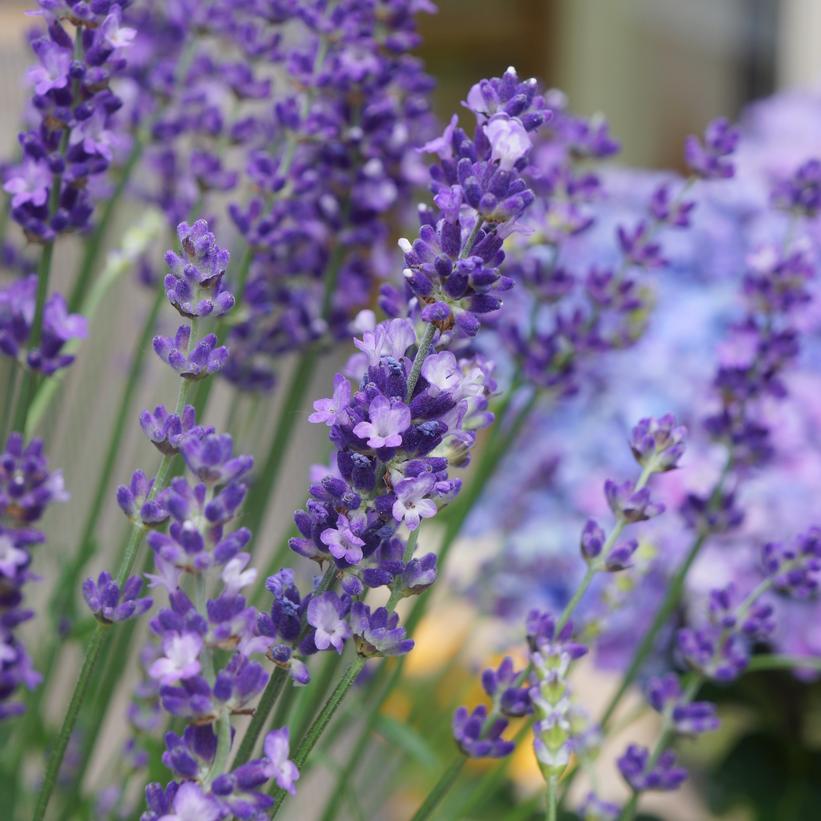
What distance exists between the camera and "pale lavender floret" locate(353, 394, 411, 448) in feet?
0.83

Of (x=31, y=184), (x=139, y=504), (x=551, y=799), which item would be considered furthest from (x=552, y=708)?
(x=31, y=184)

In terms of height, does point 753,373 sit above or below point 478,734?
above

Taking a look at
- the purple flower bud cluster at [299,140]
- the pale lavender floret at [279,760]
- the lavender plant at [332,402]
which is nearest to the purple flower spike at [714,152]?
the lavender plant at [332,402]

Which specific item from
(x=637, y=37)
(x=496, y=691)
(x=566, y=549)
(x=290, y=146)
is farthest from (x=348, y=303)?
(x=637, y=37)

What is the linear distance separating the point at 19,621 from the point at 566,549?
0.46m

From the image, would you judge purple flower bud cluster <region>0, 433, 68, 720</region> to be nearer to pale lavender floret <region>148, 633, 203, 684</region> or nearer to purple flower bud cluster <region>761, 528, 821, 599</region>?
pale lavender floret <region>148, 633, 203, 684</region>

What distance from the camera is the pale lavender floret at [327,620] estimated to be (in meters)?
0.26

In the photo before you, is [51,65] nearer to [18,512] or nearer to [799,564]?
[18,512]

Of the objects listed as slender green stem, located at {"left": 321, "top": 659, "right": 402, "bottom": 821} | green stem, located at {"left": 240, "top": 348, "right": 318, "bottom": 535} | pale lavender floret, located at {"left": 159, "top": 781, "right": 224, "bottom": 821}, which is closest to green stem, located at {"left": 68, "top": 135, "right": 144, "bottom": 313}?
green stem, located at {"left": 240, "top": 348, "right": 318, "bottom": 535}

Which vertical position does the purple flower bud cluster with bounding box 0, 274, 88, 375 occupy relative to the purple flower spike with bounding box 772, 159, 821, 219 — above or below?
below

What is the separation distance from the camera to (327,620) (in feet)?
0.88

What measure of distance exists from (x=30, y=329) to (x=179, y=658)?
7.3 inches

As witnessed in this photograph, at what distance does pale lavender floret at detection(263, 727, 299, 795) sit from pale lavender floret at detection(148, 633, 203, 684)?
0.08 ft

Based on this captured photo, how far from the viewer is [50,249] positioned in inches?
14.8
